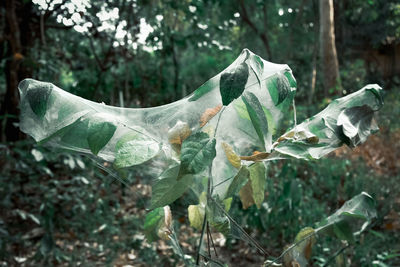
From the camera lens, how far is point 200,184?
987 mm

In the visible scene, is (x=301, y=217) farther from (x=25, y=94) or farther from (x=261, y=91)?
(x=25, y=94)

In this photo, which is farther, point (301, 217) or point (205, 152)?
point (301, 217)

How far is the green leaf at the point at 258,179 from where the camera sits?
0.98 meters

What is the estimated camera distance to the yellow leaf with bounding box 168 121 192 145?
2.89ft

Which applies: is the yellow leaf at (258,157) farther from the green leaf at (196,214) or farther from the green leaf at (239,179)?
the green leaf at (196,214)

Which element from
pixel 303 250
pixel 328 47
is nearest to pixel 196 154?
pixel 303 250

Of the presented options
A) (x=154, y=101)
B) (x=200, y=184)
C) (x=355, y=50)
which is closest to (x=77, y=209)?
(x=200, y=184)

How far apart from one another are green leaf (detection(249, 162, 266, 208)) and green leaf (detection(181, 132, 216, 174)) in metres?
0.20

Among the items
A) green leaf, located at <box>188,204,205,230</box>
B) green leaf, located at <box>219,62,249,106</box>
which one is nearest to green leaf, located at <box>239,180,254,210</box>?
green leaf, located at <box>188,204,205,230</box>

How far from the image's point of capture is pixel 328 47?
23.7 feet

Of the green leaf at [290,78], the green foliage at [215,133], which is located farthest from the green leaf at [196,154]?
the green leaf at [290,78]

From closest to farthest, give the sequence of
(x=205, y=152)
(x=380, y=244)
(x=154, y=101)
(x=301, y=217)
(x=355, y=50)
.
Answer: (x=205, y=152) < (x=380, y=244) < (x=301, y=217) < (x=154, y=101) < (x=355, y=50)

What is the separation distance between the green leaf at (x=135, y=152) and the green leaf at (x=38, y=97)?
156 mm

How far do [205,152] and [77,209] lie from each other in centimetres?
255
